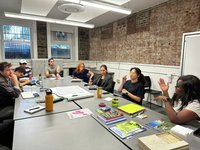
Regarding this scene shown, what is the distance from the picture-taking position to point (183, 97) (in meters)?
1.60

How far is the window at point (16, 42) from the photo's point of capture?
224 inches

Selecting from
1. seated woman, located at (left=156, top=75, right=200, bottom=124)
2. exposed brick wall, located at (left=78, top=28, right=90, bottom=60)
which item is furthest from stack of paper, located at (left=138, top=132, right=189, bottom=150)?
exposed brick wall, located at (left=78, top=28, right=90, bottom=60)

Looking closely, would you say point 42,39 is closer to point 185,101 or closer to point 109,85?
point 109,85

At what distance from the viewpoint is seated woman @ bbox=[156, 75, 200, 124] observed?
1.40m

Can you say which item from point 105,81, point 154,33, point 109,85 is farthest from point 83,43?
point 109,85

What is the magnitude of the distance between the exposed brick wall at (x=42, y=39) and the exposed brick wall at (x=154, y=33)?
2618 millimetres

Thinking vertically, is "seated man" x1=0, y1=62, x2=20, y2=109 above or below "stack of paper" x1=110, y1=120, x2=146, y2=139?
above

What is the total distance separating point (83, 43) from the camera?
7.09m

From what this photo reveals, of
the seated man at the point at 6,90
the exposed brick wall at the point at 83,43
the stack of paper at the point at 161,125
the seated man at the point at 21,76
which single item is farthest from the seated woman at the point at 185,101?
the exposed brick wall at the point at 83,43

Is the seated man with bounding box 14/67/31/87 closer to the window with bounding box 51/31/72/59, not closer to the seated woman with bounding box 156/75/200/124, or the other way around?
the window with bounding box 51/31/72/59

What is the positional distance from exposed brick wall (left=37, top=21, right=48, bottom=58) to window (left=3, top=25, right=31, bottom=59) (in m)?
0.43

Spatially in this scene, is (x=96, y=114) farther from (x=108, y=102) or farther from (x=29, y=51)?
(x=29, y=51)

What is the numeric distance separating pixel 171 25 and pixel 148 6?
3.01ft

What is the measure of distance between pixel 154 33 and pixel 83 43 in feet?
12.4
